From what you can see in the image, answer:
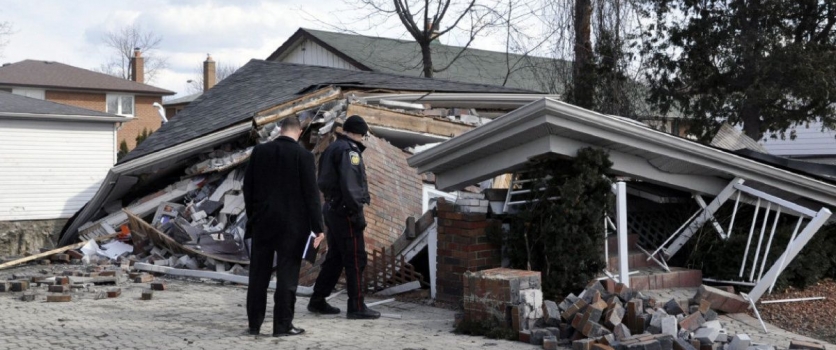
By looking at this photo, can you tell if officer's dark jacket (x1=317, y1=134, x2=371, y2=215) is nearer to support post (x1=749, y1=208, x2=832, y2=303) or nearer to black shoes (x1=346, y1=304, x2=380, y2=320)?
black shoes (x1=346, y1=304, x2=380, y2=320)

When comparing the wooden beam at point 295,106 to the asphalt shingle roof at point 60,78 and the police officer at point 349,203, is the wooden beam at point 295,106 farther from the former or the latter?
the asphalt shingle roof at point 60,78

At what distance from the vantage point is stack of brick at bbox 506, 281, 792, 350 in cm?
628

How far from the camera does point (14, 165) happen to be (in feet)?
66.8

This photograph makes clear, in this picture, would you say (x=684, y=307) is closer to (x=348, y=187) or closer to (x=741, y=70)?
(x=348, y=187)

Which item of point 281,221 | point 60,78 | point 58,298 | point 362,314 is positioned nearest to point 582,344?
point 362,314

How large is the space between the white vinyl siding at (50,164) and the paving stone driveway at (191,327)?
12050 millimetres

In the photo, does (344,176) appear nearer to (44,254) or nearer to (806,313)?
(806,313)

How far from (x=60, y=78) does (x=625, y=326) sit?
3823cm

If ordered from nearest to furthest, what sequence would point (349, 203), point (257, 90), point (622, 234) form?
point (349, 203) < point (622, 234) < point (257, 90)

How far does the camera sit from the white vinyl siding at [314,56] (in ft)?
107

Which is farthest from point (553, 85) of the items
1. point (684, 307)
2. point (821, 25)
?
point (684, 307)

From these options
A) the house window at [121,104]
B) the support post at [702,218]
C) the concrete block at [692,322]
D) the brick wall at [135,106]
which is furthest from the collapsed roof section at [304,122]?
the house window at [121,104]

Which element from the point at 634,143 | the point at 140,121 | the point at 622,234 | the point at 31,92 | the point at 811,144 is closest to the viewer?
the point at 622,234

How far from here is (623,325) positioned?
660 cm
